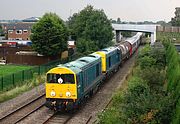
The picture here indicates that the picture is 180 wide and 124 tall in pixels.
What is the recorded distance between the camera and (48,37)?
155 ft

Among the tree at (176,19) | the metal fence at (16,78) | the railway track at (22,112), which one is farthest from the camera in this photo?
the tree at (176,19)

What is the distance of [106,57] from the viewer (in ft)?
103

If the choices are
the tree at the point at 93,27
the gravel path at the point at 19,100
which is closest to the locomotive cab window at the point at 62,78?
the gravel path at the point at 19,100

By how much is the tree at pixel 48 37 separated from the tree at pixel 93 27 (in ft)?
15.1

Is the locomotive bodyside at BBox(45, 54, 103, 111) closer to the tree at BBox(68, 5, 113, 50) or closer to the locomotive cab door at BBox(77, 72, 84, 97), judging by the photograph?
the locomotive cab door at BBox(77, 72, 84, 97)

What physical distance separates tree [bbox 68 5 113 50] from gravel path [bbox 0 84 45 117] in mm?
21880

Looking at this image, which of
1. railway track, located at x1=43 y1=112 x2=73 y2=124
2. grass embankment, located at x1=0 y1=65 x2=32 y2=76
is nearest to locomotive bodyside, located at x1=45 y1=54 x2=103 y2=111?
railway track, located at x1=43 y1=112 x2=73 y2=124

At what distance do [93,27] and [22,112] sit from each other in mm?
31847

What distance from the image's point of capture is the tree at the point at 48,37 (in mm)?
47344

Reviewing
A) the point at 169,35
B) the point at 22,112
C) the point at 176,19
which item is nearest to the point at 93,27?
the point at 169,35

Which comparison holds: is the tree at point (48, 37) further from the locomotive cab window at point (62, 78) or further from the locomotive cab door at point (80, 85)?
the locomotive cab window at point (62, 78)

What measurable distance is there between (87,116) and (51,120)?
238cm

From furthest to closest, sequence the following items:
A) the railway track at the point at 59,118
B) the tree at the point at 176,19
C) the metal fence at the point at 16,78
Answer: the tree at the point at 176,19, the metal fence at the point at 16,78, the railway track at the point at 59,118

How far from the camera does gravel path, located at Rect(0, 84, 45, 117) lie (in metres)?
22.7
